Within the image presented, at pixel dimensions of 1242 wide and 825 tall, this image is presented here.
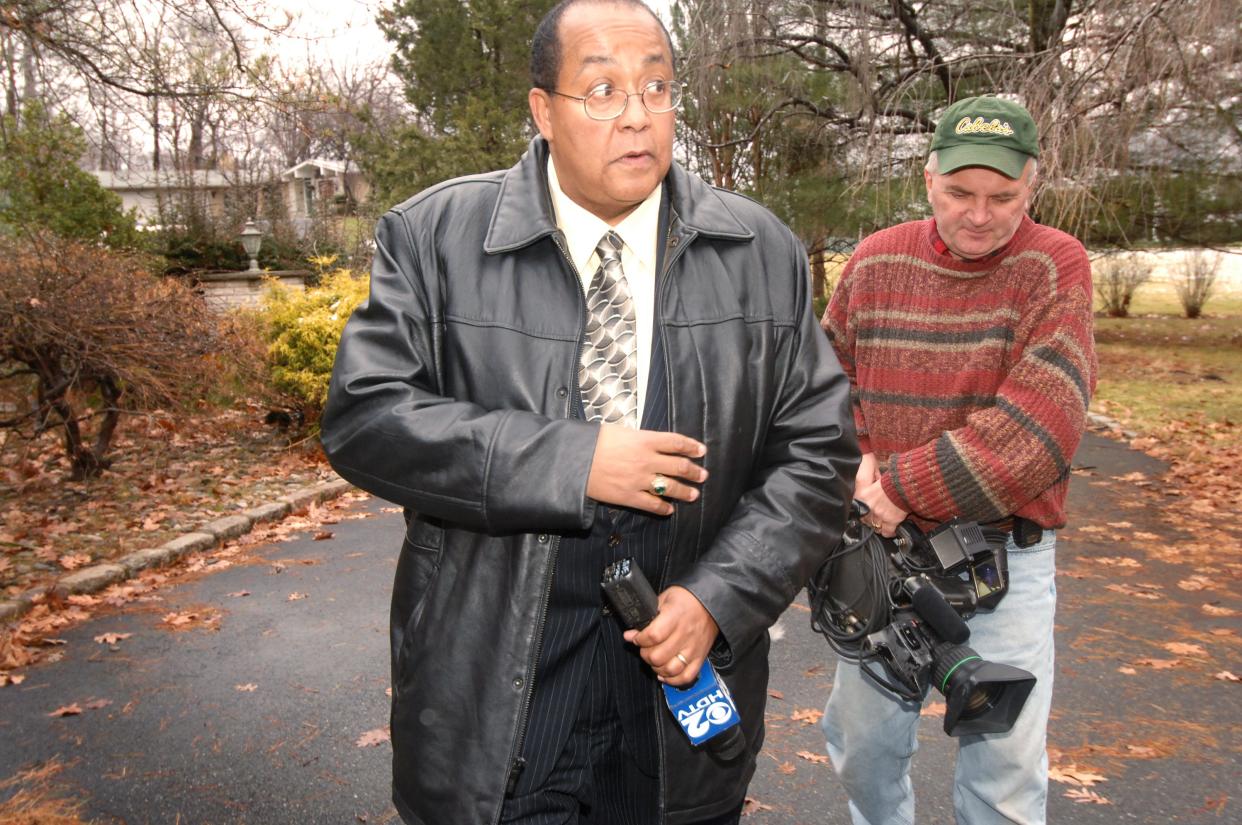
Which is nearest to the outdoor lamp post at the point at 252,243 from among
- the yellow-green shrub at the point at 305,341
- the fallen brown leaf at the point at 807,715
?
the yellow-green shrub at the point at 305,341

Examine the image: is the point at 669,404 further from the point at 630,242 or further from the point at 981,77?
the point at 981,77

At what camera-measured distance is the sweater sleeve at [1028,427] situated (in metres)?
2.45

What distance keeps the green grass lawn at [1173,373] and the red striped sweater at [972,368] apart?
912 cm

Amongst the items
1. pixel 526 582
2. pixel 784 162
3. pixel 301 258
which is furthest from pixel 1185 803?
pixel 301 258

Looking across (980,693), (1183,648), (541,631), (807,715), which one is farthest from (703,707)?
(1183,648)

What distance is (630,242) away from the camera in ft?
6.86

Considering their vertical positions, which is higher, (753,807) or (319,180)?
(319,180)

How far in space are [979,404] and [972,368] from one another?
0.10 metres

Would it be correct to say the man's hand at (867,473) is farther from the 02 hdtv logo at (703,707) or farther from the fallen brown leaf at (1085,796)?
the fallen brown leaf at (1085,796)

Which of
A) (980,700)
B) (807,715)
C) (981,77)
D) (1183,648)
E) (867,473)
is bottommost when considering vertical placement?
(807,715)

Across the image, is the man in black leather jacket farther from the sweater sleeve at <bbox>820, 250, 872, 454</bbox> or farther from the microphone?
the sweater sleeve at <bbox>820, 250, 872, 454</bbox>

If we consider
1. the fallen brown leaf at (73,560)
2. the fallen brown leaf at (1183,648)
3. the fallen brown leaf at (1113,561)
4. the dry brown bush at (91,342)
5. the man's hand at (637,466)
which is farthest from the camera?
the dry brown bush at (91,342)

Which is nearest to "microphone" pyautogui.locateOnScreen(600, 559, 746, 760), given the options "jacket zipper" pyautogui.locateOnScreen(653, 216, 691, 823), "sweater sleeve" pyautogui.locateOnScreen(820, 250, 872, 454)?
"jacket zipper" pyautogui.locateOnScreen(653, 216, 691, 823)

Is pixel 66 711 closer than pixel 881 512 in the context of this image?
No
